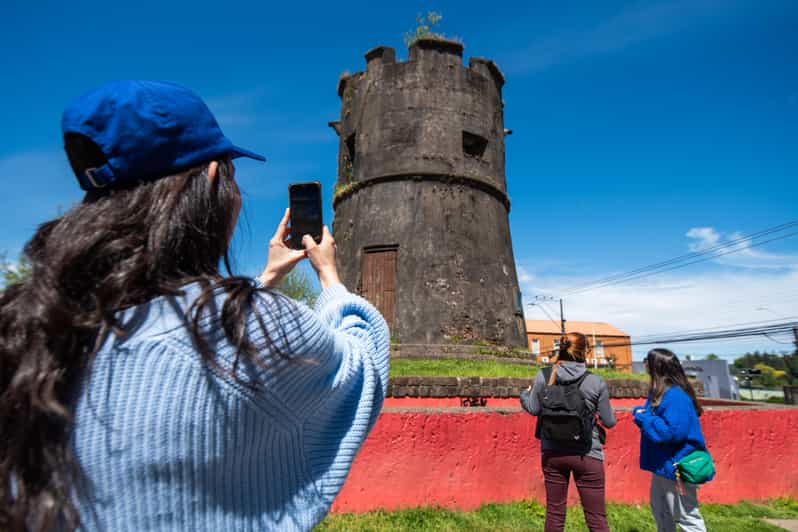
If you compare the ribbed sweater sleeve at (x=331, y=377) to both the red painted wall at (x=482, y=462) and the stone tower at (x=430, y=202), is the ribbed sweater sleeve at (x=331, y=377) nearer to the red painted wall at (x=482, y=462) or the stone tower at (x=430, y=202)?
the red painted wall at (x=482, y=462)

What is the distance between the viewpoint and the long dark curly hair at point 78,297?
884 mm

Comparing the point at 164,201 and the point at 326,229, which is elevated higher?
the point at 326,229

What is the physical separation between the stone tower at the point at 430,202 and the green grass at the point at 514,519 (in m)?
6.05

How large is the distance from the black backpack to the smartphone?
10.2ft

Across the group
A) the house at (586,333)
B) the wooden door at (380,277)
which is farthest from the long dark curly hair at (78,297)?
the house at (586,333)

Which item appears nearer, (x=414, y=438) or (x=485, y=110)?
(x=414, y=438)

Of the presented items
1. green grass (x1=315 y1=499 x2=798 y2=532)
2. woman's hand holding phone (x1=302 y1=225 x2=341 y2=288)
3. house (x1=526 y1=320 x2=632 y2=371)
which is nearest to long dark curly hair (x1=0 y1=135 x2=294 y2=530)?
woman's hand holding phone (x1=302 y1=225 x2=341 y2=288)

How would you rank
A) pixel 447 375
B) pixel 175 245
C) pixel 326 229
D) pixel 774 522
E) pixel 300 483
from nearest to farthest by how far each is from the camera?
pixel 175 245 < pixel 300 483 < pixel 326 229 < pixel 774 522 < pixel 447 375

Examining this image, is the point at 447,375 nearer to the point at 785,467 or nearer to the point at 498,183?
the point at 785,467

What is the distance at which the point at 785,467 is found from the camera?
6.99m

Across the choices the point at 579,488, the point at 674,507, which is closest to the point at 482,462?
the point at 579,488

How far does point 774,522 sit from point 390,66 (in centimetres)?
1179

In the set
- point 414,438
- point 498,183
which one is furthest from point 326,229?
point 498,183

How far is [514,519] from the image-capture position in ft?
17.6
